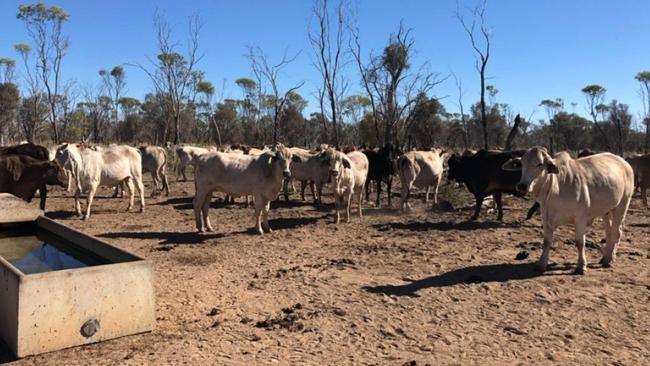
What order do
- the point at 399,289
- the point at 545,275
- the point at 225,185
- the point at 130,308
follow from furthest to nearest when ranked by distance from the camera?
the point at 225,185 → the point at 545,275 → the point at 399,289 → the point at 130,308

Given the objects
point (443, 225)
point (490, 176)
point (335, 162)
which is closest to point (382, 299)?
point (335, 162)

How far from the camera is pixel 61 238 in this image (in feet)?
22.5

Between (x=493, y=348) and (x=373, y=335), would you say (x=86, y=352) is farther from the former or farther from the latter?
(x=493, y=348)

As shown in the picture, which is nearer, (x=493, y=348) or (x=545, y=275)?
(x=493, y=348)

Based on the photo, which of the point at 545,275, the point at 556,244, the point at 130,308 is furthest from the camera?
the point at 556,244

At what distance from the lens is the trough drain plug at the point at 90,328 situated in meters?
4.52

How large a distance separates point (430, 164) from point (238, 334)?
998cm

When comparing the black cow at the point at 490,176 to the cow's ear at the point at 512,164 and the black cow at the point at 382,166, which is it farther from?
the cow's ear at the point at 512,164

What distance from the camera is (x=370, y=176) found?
50.9 ft

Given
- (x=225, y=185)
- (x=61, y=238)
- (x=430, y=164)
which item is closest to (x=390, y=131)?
(x=430, y=164)

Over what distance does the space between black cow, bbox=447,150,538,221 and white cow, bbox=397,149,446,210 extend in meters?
1.47

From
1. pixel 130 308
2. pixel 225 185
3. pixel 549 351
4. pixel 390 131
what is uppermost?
pixel 390 131

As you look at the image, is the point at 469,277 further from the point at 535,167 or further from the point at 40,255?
the point at 40,255

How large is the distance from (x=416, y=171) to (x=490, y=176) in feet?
8.07
